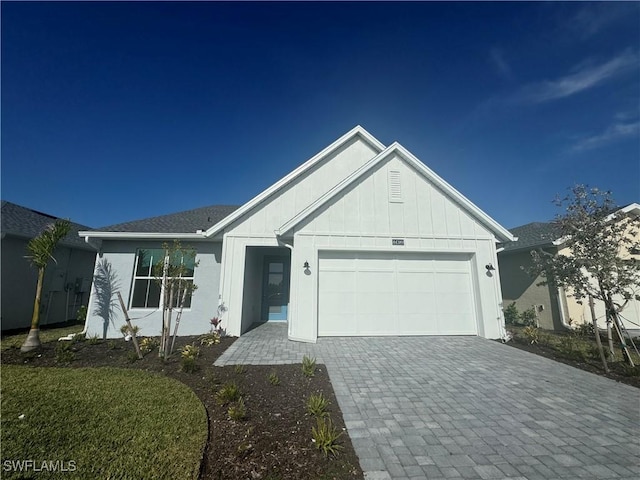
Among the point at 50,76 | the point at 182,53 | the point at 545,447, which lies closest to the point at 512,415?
the point at 545,447

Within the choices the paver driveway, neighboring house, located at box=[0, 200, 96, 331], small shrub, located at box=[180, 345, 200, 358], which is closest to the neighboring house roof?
the paver driveway

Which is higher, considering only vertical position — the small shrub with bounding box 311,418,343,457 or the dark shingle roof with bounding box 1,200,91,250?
the dark shingle roof with bounding box 1,200,91,250

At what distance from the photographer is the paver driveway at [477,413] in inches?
115

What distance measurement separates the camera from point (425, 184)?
960 centimetres

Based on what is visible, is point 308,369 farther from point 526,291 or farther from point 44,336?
point 526,291

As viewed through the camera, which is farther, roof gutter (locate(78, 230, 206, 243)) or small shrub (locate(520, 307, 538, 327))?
small shrub (locate(520, 307, 538, 327))

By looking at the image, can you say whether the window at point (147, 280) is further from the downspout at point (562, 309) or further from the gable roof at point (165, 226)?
the downspout at point (562, 309)

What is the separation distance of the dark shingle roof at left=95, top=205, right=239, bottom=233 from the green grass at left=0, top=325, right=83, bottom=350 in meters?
4.14

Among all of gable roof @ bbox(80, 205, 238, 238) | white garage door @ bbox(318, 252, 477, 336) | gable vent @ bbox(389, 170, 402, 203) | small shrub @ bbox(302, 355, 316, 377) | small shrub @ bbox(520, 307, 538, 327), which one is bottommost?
small shrub @ bbox(302, 355, 316, 377)

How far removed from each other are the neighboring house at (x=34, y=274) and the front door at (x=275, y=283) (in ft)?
31.3

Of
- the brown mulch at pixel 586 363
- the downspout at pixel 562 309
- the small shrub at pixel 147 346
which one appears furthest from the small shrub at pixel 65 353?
the downspout at pixel 562 309

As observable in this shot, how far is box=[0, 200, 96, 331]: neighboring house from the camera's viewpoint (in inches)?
407

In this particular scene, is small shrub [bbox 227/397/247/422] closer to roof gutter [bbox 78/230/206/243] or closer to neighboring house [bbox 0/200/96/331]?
roof gutter [bbox 78/230/206/243]

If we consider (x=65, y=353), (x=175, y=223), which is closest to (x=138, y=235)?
(x=175, y=223)
